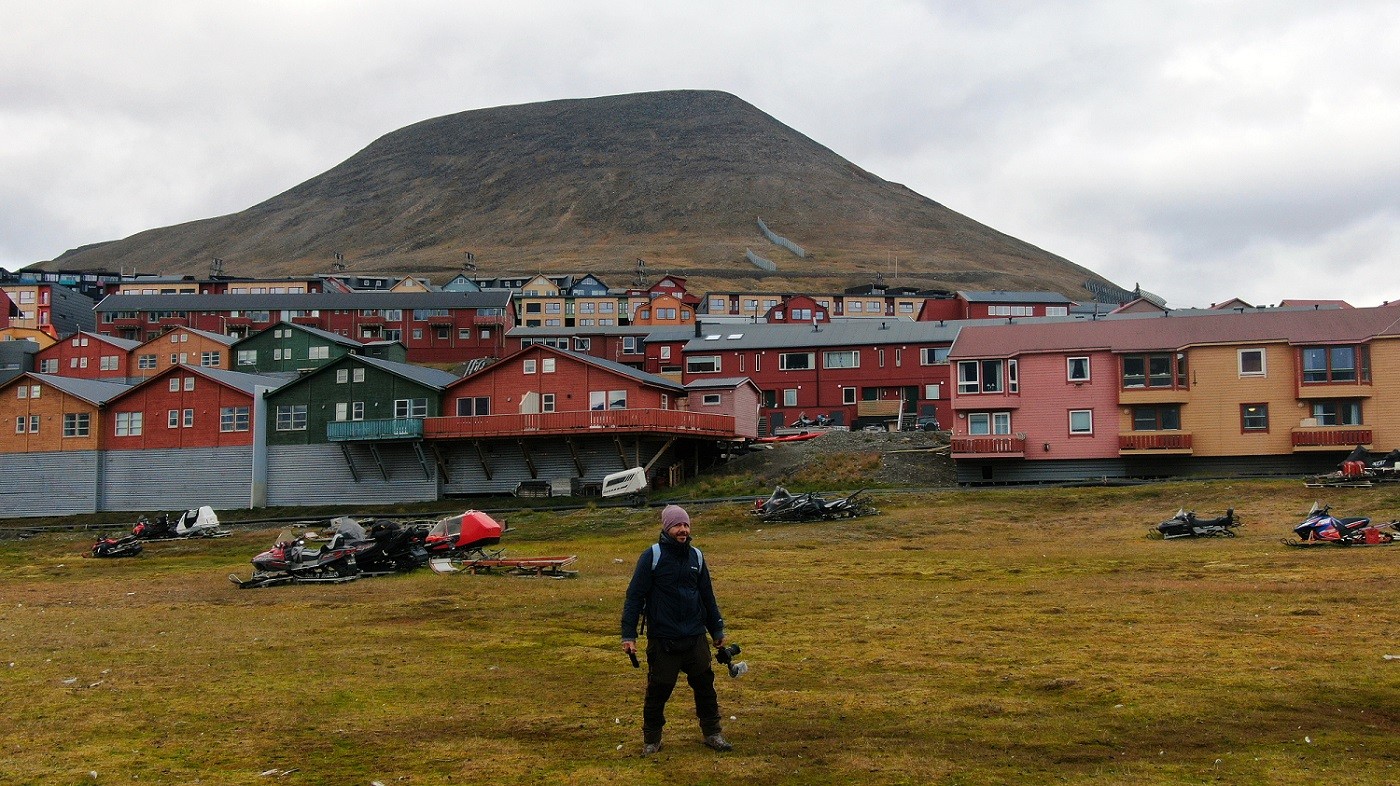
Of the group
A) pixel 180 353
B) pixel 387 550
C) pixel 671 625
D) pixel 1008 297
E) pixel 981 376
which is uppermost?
pixel 1008 297

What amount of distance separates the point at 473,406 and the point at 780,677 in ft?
170

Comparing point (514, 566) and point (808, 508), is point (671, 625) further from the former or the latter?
point (808, 508)

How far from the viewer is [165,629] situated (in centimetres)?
2291

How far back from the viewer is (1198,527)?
3488 centimetres

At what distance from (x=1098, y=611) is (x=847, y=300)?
124879 mm

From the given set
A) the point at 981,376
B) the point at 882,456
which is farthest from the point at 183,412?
the point at 981,376

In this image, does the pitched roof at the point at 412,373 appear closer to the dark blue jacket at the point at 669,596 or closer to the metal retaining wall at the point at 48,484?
the metal retaining wall at the point at 48,484

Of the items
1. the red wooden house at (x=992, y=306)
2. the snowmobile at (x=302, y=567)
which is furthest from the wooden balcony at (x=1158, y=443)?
the red wooden house at (x=992, y=306)

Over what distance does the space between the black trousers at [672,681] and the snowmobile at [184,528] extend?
43381 mm

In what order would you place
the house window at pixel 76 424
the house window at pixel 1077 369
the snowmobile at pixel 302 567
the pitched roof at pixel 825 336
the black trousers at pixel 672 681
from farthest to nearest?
1. the pitched roof at pixel 825 336
2. the house window at pixel 76 424
3. the house window at pixel 1077 369
4. the snowmobile at pixel 302 567
5. the black trousers at pixel 672 681

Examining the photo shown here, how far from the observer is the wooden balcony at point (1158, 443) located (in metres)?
56.2

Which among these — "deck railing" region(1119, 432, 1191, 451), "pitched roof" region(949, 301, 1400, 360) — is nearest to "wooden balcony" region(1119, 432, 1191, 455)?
"deck railing" region(1119, 432, 1191, 451)

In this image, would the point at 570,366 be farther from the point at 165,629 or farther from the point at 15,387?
the point at 165,629

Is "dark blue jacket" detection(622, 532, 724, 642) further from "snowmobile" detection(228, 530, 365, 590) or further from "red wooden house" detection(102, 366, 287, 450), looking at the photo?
"red wooden house" detection(102, 366, 287, 450)
